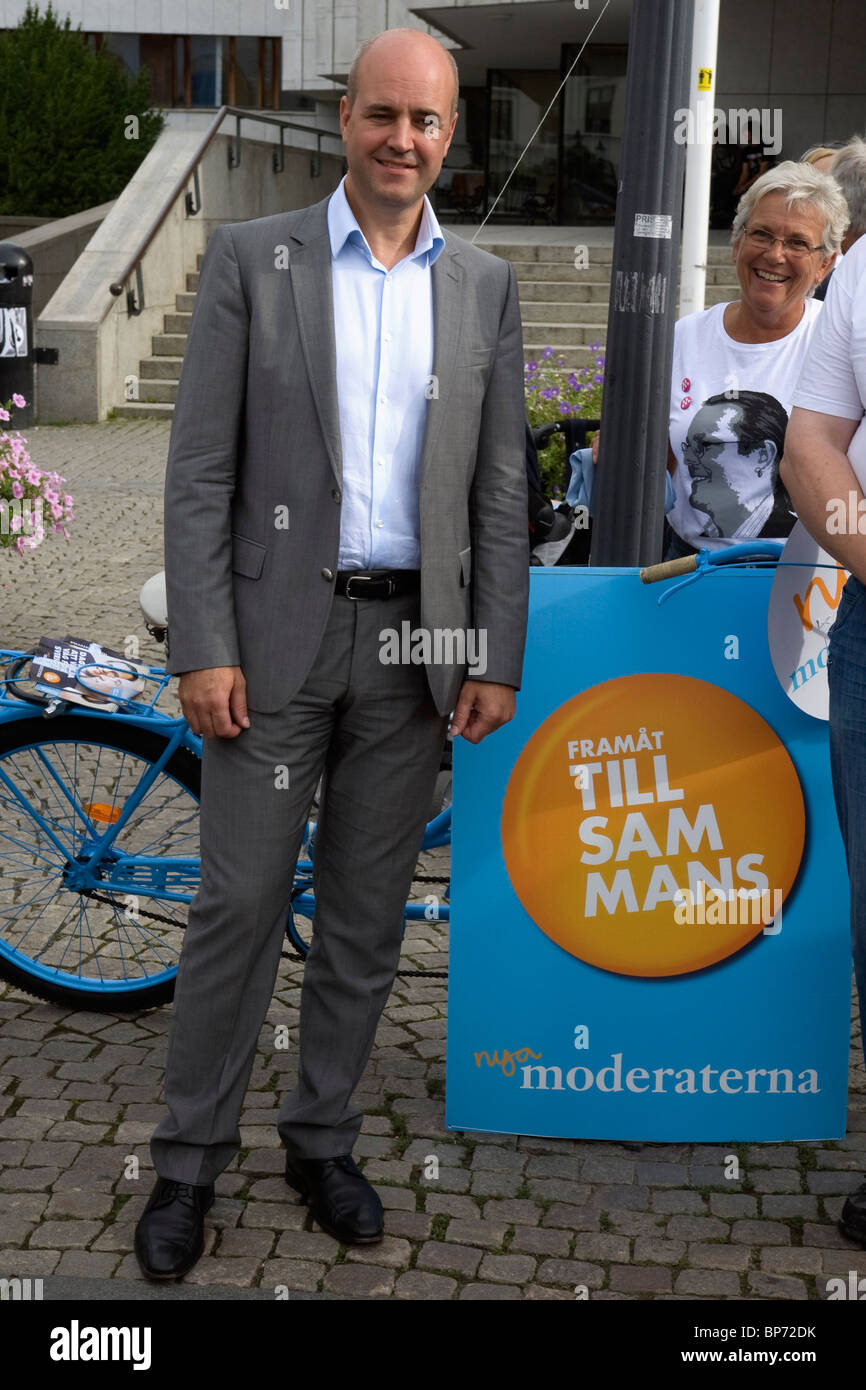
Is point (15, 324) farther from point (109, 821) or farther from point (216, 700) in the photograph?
point (216, 700)

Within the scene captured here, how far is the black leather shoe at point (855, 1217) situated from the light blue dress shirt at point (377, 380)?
64.0 inches

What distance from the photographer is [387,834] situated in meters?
3.07

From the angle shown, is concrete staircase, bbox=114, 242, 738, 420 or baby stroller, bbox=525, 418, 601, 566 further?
concrete staircase, bbox=114, 242, 738, 420

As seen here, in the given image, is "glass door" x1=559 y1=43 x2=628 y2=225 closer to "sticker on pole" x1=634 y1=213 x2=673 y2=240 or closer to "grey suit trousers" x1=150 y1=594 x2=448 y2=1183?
"sticker on pole" x1=634 y1=213 x2=673 y2=240

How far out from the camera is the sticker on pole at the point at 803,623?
10.5 ft

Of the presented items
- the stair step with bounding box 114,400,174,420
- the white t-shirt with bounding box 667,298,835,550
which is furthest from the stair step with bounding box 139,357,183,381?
the white t-shirt with bounding box 667,298,835,550

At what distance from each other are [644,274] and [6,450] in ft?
10.9

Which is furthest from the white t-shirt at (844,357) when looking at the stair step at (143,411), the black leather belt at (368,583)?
the stair step at (143,411)

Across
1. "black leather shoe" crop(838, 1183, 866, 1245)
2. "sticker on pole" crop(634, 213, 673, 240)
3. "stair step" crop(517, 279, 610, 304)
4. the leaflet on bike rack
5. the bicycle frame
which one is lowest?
"black leather shoe" crop(838, 1183, 866, 1245)

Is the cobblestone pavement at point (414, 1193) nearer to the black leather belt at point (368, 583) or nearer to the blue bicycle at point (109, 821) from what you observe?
the blue bicycle at point (109, 821)

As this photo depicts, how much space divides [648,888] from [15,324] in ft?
39.7

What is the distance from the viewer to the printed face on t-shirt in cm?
383

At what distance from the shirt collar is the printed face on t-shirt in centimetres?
118
